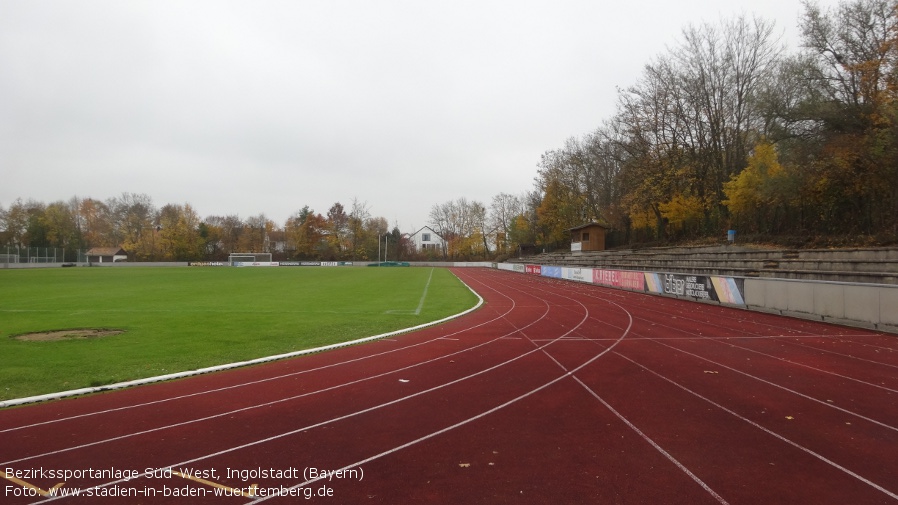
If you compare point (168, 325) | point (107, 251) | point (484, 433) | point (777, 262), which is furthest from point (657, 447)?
→ point (107, 251)

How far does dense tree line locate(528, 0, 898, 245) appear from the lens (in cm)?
2317

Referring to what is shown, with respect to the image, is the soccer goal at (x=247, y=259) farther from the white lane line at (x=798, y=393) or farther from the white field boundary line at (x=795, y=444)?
the white field boundary line at (x=795, y=444)

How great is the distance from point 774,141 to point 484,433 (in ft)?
108

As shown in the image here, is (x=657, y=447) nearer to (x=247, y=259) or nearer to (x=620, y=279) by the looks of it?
(x=620, y=279)

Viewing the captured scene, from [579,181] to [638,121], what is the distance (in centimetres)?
2433

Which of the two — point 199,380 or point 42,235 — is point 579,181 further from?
point 42,235

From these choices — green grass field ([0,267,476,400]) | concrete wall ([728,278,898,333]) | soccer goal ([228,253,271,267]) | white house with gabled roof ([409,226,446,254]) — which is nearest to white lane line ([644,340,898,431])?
concrete wall ([728,278,898,333])

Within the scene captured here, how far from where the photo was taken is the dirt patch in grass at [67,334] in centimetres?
1263

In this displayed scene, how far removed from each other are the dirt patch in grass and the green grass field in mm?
332

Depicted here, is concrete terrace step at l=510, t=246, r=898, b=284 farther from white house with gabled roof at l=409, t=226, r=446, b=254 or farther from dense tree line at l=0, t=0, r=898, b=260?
white house with gabled roof at l=409, t=226, r=446, b=254

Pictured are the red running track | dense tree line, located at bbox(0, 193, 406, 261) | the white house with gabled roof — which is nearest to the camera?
the red running track

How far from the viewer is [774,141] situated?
29.8 meters

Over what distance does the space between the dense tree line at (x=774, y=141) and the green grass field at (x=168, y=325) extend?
20686mm

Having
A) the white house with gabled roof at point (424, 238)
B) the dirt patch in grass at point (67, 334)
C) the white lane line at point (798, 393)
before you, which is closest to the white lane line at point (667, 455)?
the white lane line at point (798, 393)
